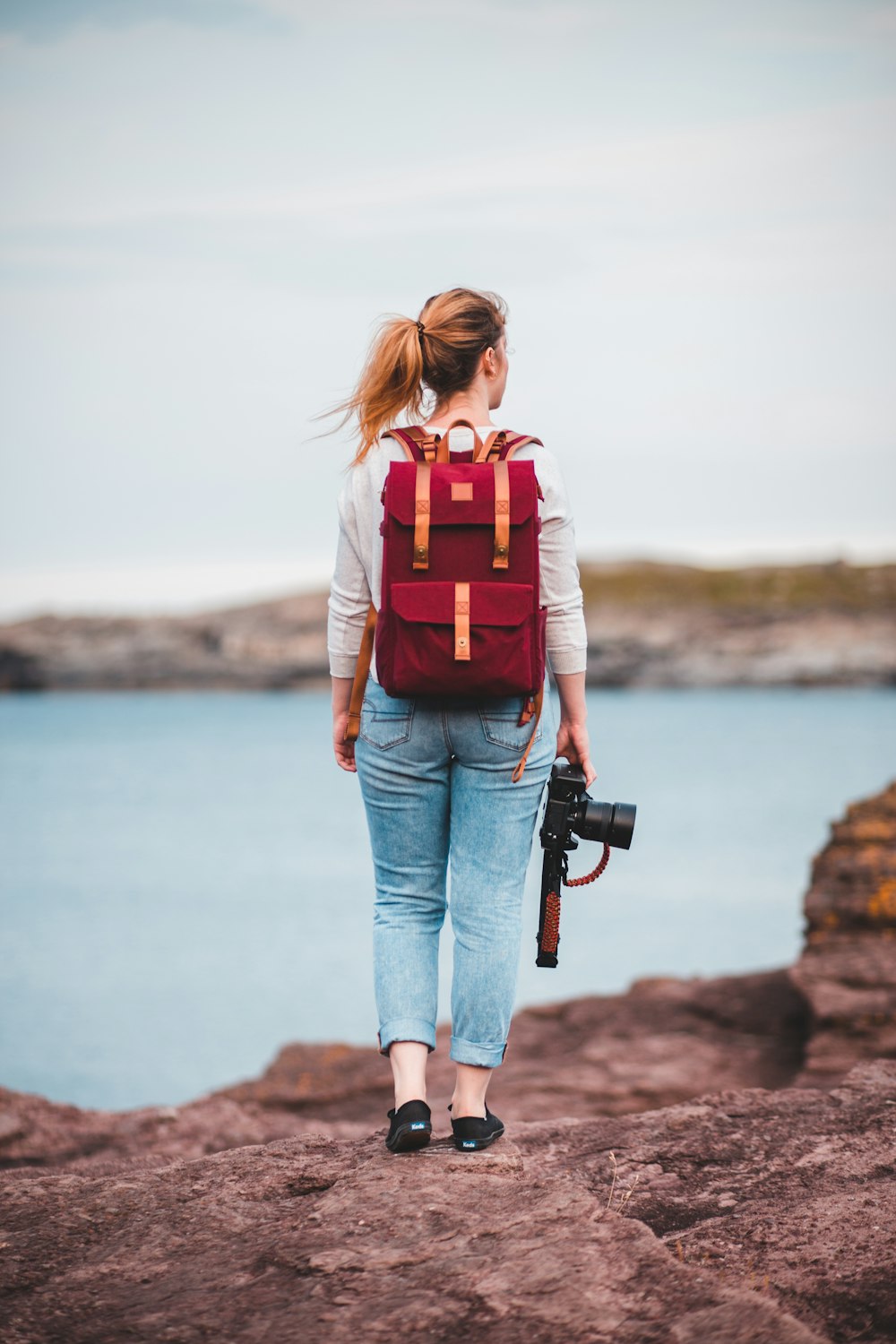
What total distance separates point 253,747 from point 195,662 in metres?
19.0

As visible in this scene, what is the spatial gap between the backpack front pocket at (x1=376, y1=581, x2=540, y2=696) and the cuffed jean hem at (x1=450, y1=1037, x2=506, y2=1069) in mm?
995

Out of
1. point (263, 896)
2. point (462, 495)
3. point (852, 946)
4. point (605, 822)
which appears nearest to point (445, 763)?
point (605, 822)

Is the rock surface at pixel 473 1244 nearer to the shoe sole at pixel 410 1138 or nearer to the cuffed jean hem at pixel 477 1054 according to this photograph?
the shoe sole at pixel 410 1138

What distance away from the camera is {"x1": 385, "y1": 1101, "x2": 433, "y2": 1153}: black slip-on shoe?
3.15m

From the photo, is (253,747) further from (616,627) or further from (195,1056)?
(195,1056)

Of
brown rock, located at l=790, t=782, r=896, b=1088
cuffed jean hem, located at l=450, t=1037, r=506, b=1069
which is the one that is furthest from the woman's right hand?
brown rock, located at l=790, t=782, r=896, b=1088

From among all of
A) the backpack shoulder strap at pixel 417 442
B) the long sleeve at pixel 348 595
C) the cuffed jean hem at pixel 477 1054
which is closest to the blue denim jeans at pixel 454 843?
the cuffed jean hem at pixel 477 1054

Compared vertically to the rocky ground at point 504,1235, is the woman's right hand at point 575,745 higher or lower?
higher

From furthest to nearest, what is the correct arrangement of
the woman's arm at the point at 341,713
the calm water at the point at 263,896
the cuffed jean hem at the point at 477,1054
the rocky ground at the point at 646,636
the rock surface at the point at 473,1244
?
the rocky ground at the point at 646,636 → the calm water at the point at 263,896 → the woman's arm at the point at 341,713 → the cuffed jean hem at the point at 477,1054 → the rock surface at the point at 473,1244

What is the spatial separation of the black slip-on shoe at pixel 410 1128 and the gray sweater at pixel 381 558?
3.93ft

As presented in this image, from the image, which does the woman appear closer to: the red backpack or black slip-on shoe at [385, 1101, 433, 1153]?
black slip-on shoe at [385, 1101, 433, 1153]

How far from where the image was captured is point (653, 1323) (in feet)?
7.71

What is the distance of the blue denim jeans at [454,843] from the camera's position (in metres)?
3.11

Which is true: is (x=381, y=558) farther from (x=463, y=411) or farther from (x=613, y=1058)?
(x=613, y=1058)
